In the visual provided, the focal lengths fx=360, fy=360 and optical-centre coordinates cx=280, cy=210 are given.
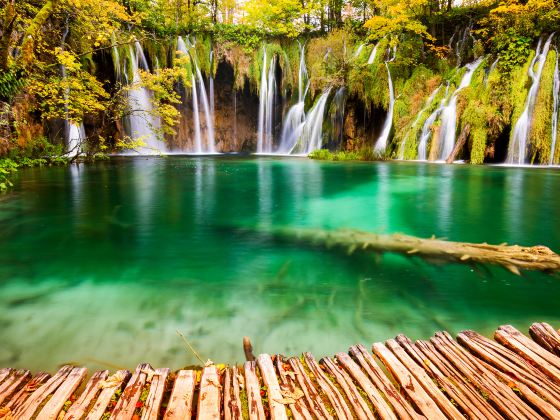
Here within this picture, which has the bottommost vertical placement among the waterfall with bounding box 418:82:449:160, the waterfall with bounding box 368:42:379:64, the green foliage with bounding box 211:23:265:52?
the waterfall with bounding box 418:82:449:160

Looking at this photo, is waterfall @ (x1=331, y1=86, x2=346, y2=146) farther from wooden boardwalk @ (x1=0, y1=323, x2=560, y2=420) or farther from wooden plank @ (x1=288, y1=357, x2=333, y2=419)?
wooden plank @ (x1=288, y1=357, x2=333, y2=419)

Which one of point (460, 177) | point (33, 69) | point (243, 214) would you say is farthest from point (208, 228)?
point (33, 69)

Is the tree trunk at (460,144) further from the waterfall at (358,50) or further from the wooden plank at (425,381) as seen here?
the wooden plank at (425,381)

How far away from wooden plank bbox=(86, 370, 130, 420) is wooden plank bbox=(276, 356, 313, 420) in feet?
2.80

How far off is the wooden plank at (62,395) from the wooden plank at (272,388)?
3.26ft

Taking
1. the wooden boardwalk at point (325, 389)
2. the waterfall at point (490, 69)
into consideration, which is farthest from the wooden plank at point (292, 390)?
the waterfall at point (490, 69)

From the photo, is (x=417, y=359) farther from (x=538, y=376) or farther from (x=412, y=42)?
(x=412, y=42)

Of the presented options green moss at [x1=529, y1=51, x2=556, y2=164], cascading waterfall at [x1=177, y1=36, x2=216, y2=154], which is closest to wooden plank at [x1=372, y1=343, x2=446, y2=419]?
green moss at [x1=529, y1=51, x2=556, y2=164]

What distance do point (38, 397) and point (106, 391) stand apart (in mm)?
327

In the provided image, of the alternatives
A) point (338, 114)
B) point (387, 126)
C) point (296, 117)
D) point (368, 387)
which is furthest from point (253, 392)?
point (296, 117)

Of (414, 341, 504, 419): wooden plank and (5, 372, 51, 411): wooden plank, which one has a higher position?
(414, 341, 504, 419): wooden plank

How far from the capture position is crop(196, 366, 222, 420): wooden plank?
5.53 ft

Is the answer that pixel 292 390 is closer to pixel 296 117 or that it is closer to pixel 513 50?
pixel 513 50

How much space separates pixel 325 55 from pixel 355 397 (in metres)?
24.2
